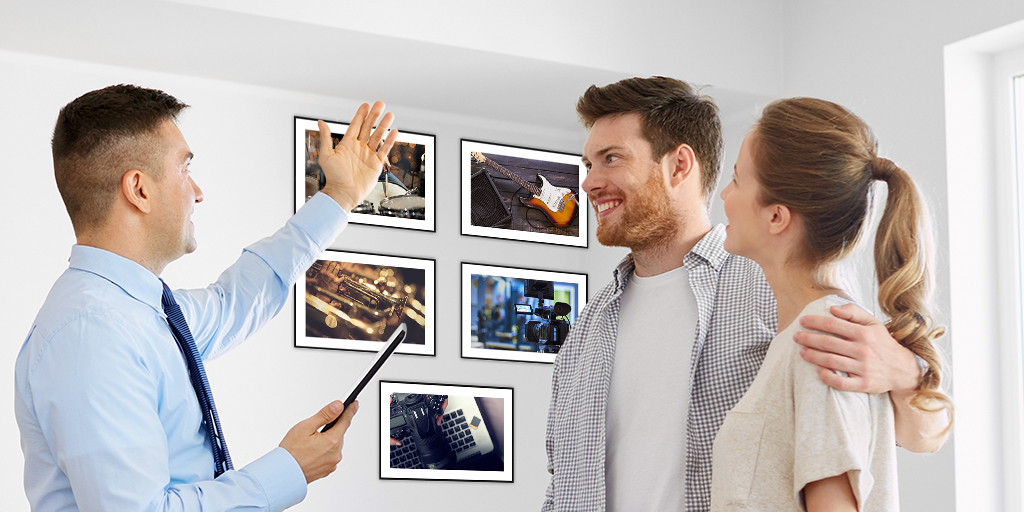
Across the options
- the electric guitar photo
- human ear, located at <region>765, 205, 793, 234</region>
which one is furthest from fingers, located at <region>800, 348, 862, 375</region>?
the electric guitar photo

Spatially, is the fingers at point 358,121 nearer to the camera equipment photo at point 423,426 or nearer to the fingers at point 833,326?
the fingers at point 833,326

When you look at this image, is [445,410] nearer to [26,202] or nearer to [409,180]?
[409,180]

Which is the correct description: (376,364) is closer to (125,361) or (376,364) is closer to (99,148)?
(125,361)

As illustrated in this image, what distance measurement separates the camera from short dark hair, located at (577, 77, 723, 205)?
201 centimetres

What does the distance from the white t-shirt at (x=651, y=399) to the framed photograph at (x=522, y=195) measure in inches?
68.4

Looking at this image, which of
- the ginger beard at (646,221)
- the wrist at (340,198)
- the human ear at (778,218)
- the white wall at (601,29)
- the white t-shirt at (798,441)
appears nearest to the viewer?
the white t-shirt at (798,441)

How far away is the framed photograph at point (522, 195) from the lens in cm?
362

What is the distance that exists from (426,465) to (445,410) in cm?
21

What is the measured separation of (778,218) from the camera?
53.3 inches

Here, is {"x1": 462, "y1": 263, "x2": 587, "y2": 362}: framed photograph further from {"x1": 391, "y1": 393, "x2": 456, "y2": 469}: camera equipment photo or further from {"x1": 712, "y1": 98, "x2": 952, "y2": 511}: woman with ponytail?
{"x1": 712, "y1": 98, "x2": 952, "y2": 511}: woman with ponytail

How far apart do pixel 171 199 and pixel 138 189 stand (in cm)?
6

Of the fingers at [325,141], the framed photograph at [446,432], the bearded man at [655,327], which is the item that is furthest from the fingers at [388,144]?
the framed photograph at [446,432]

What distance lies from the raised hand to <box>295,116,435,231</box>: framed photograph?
121 centimetres

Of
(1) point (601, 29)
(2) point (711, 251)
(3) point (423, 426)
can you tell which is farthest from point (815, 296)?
(3) point (423, 426)
